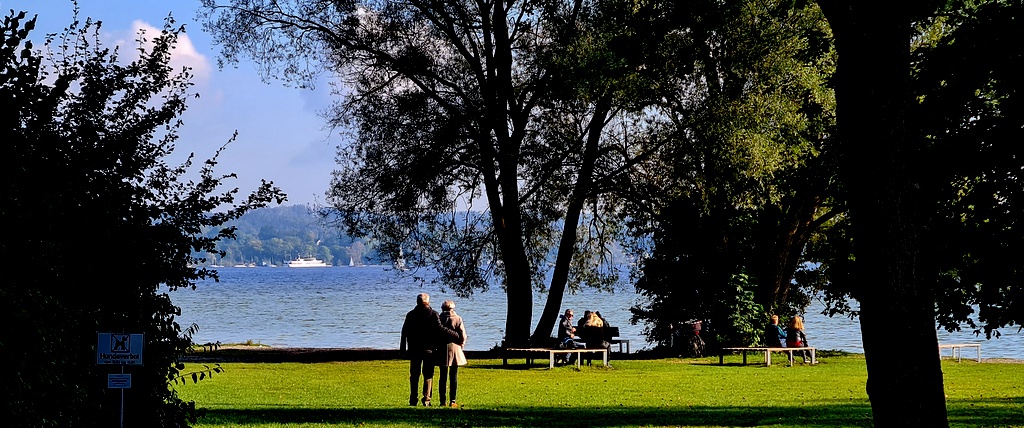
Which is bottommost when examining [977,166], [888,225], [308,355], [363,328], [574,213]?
[308,355]

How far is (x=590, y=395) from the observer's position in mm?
18672

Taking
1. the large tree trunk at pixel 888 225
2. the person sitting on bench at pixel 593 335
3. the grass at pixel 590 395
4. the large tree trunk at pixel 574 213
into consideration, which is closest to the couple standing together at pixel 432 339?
the grass at pixel 590 395

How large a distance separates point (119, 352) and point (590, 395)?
12.0 m

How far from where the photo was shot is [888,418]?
31.8 ft

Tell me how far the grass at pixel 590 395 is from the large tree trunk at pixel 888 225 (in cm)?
445

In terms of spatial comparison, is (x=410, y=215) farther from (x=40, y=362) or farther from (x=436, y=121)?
(x=40, y=362)

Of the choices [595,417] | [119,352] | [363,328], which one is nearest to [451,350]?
[595,417]

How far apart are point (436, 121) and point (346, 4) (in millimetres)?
4249

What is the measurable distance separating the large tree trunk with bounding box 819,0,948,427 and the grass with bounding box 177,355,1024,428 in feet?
14.6

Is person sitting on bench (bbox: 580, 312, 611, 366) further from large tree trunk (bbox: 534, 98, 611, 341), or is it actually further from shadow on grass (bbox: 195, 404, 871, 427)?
shadow on grass (bbox: 195, 404, 871, 427)

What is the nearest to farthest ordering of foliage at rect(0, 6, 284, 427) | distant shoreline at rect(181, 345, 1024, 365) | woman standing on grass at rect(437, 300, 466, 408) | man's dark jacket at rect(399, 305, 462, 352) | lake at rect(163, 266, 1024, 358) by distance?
foliage at rect(0, 6, 284, 427)
man's dark jacket at rect(399, 305, 462, 352)
woman standing on grass at rect(437, 300, 466, 408)
distant shoreline at rect(181, 345, 1024, 365)
lake at rect(163, 266, 1024, 358)

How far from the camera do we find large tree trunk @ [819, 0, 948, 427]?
9570mm

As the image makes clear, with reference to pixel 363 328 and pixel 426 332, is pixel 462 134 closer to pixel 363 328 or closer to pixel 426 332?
pixel 426 332

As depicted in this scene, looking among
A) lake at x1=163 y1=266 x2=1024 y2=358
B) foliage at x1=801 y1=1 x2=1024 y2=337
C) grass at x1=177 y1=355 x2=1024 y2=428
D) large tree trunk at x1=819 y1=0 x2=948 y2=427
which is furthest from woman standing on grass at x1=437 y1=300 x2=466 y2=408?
lake at x1=163 y1=266 x2=1024 y2=358
